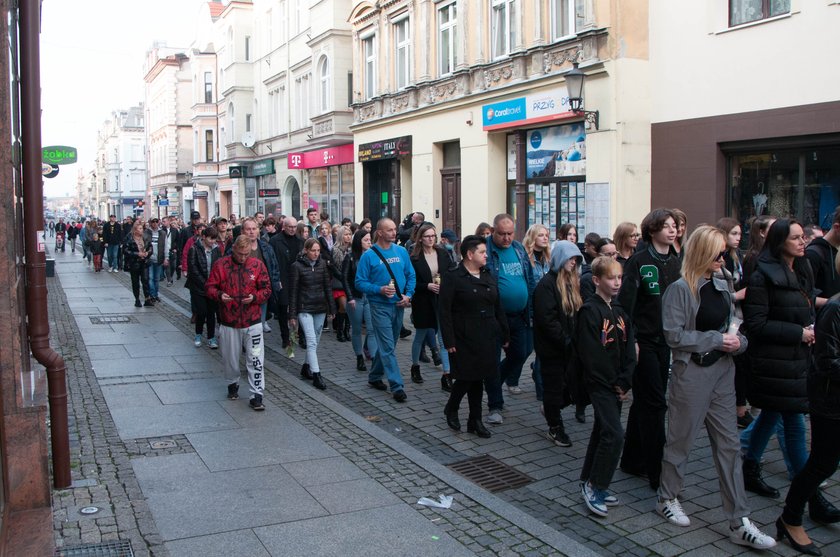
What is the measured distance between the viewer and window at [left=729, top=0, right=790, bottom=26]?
42.9 ft

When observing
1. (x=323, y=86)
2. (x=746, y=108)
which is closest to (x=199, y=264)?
(x=746, y=108)

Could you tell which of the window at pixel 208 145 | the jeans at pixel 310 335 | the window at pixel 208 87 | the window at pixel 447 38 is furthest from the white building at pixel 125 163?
the jeans at pixel 310 335

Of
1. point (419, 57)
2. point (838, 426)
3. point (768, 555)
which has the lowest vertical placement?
point (768, 555)

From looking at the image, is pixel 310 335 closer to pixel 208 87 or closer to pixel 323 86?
pixel 323 86

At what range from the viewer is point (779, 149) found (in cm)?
1351

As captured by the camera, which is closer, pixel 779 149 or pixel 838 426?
pixel 838 426

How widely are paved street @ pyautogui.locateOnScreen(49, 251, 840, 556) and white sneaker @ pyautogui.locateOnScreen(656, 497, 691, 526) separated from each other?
6cm

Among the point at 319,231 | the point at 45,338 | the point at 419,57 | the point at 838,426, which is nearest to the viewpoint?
the point at 838,426

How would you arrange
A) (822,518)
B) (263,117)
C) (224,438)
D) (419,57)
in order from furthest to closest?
(263,117)
(419,57)
(224,438)
(822,518)

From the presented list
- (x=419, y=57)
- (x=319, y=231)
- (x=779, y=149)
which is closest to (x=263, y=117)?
(x=419, y=57)

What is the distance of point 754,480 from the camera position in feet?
18.9

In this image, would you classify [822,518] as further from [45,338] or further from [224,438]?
[45,338]

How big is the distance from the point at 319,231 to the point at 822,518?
9.59m

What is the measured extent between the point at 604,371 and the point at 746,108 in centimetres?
991
